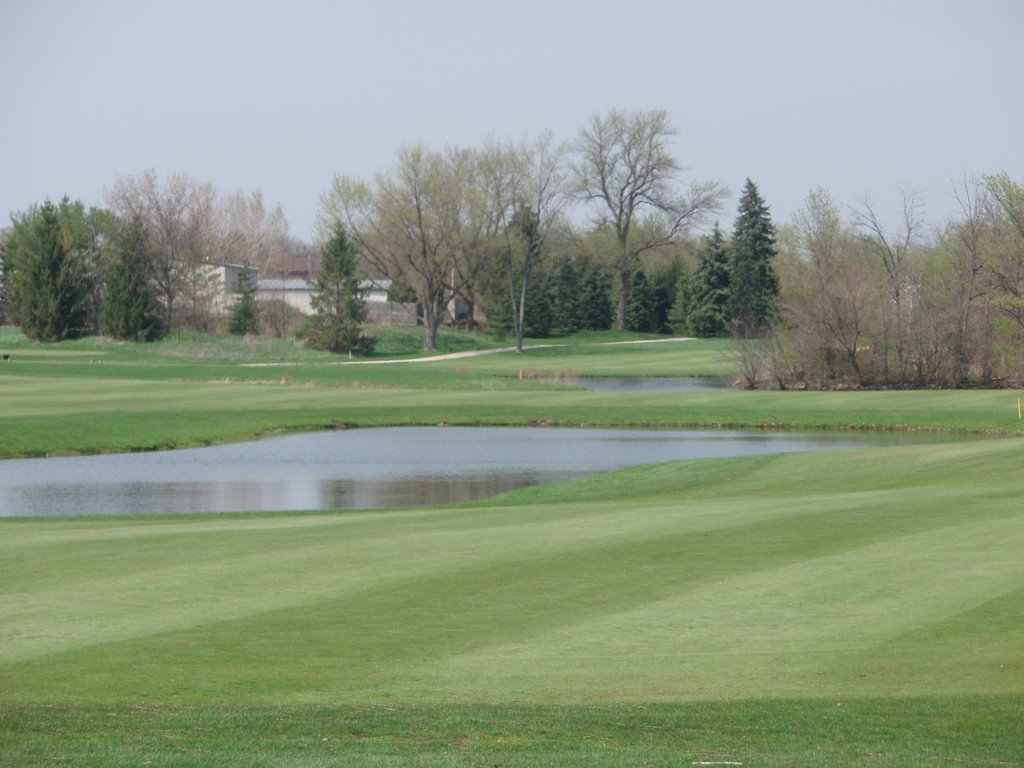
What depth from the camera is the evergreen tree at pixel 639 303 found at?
108688 millimetres

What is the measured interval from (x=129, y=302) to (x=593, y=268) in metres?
38.5

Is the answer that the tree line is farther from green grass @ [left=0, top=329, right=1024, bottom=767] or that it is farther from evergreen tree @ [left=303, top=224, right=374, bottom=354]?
green grass @ [left=0, top=329, right=1024, bottom=767]

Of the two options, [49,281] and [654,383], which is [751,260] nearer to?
[654,383]

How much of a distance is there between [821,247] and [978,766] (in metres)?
67.3

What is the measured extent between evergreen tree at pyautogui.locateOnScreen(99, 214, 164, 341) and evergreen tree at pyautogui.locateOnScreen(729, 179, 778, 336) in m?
42.9

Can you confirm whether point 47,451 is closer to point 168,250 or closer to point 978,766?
point 978,766

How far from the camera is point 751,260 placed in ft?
320

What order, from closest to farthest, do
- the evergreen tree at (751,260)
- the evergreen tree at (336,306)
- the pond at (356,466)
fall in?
1. the pond at (356,466)
2. the evergreen tree at (336,306)
3. the evergreen tree at (751,260)

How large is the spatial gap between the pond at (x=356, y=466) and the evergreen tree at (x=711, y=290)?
58.2 metres

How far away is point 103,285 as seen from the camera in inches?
3693

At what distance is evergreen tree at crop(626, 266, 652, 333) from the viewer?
357ft

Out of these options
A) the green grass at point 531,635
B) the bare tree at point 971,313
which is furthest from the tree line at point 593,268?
the green grass at point 531,635

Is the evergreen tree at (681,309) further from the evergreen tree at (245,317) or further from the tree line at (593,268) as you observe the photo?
the evergreen tree at (245,317)

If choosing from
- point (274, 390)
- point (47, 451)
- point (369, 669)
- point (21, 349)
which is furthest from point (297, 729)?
point (21, 349)
